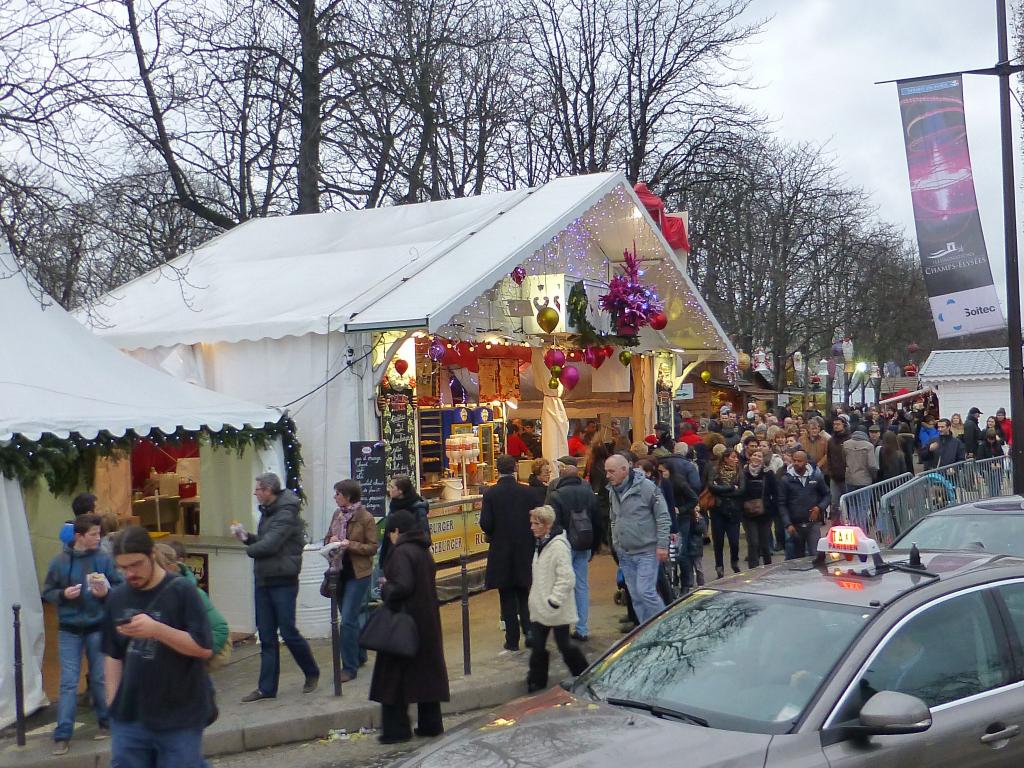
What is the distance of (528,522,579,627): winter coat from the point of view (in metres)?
8.14

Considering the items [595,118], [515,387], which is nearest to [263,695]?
[515,387]

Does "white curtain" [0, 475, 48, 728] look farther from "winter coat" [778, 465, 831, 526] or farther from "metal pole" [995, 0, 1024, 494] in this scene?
"metal pole" [995, 0, 1024, 494]

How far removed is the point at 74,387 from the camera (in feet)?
32.0

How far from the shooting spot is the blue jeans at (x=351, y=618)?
9008 mm

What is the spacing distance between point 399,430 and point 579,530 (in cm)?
311

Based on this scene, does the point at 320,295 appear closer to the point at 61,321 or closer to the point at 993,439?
the point at 61,321

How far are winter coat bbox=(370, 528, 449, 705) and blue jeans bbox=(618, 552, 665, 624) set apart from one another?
2.93 m

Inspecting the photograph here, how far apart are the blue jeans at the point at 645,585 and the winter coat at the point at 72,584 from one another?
455 cm

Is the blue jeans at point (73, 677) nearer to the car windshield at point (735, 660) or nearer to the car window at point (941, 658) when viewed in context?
the car windshield at point (735, 660)

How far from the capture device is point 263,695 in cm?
859

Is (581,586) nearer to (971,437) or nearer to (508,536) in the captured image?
(508,536)

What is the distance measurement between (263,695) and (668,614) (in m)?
4.68

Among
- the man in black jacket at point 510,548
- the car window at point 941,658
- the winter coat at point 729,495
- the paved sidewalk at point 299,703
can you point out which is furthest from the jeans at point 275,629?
the winter coat at point 729,495

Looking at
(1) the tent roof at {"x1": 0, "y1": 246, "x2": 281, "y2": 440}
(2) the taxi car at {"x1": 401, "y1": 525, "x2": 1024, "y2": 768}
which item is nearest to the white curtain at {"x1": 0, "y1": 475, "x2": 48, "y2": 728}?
(1) the tent roof at {"x1": 0, "y1": 246, "x2": 281, "y2": 440}
